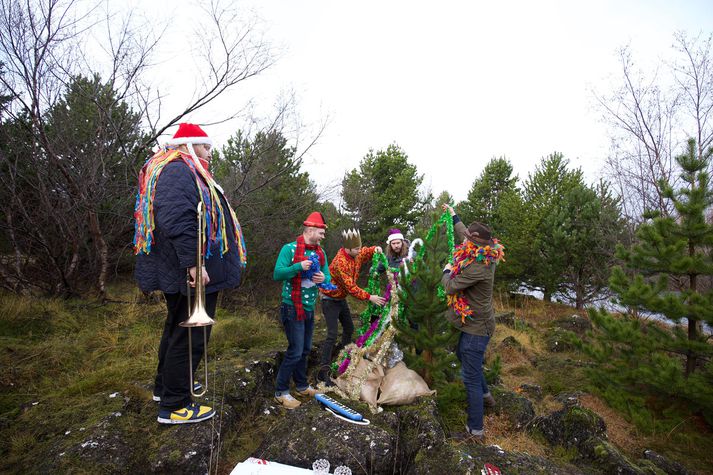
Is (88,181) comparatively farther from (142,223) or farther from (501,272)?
(501,272)

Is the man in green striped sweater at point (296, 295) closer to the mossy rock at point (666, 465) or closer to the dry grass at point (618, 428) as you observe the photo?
the mossy rock at point (666, 465)

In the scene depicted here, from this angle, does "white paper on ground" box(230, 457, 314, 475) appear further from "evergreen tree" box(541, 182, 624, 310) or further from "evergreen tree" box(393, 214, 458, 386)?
"evergreen tree" box(541, 182, 624, 310)

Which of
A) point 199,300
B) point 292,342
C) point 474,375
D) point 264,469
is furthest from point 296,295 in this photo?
point 474,375

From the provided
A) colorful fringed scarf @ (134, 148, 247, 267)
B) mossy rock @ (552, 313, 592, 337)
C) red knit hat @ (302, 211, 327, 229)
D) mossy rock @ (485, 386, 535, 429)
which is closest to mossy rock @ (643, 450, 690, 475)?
mossy rock @ (485, 386, 535, 429)

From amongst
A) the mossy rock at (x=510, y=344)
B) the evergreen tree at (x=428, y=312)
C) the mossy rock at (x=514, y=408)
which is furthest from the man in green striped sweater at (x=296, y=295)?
the mossy rock at (x=510, y=344)

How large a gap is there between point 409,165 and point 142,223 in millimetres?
13567

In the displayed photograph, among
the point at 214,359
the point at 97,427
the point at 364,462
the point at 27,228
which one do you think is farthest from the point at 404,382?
the point at 27,228

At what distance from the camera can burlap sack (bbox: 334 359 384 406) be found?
12.5 ft

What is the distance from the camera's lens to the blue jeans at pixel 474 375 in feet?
11.6

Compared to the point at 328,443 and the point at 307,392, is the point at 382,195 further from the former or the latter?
the point at 328,443

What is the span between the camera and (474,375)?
3.58 m

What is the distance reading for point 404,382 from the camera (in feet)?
12.7

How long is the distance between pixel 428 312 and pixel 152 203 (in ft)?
9.29

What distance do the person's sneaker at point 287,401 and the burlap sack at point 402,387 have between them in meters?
0.81
